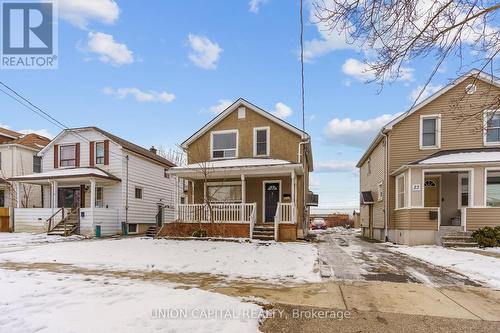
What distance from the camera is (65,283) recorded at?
6.13 m

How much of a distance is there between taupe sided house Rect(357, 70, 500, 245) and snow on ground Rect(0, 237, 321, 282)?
628cm

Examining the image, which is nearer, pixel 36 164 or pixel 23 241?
pixel 23 241

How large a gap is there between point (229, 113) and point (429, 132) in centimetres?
1015

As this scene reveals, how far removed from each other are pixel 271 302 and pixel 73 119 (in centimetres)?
1980

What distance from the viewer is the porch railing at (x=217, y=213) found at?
14934mm

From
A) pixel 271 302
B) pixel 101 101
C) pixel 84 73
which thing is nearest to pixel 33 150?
pixel 101 101

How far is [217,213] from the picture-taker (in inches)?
604

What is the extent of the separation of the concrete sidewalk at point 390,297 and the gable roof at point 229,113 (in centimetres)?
1076

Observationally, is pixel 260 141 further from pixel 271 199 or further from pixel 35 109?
pixel 35 109

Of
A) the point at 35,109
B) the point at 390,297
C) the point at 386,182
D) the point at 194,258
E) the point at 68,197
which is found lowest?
the point at 194,258

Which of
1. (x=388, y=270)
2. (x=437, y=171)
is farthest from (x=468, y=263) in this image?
(x=437, y=171)

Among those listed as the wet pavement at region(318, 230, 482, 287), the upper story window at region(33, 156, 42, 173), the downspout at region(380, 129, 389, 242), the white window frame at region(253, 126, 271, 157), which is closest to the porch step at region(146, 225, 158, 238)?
the white window frame at region(253, 126, 271, 157)

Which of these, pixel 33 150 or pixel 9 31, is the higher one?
pixel 9 31

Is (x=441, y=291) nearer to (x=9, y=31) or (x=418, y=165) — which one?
(x=418, y=165)
